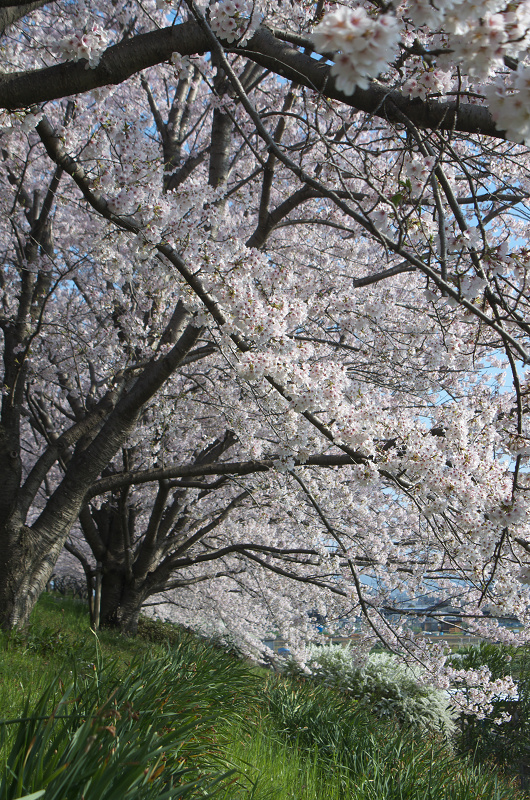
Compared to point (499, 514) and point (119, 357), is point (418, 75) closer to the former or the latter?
point (499, 514)

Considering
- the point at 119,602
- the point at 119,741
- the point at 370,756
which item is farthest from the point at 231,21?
the point at 119,602

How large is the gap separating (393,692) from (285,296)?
7.46 m

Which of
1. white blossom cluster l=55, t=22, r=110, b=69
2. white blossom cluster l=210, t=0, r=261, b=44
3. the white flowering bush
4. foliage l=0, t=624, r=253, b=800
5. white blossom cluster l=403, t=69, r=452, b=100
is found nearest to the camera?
foliage l=0, t=624, r=253, b=800

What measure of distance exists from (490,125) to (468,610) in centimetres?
796

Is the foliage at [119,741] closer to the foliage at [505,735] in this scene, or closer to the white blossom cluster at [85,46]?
the white blossom cluster at [85,46]

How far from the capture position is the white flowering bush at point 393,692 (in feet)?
27.0

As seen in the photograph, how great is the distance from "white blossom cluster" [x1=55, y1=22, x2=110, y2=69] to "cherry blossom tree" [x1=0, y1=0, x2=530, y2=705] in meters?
0.01

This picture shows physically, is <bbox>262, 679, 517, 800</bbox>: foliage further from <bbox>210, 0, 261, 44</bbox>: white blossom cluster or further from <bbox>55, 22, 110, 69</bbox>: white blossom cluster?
<bbox>55, 22, 110, 69</bbox>: white blossom cluster

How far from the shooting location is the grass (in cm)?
188

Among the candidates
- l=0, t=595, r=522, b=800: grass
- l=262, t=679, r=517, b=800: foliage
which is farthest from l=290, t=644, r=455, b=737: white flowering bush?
l=0, t=595, r=522, b=800: grass

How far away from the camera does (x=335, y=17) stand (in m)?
1.25

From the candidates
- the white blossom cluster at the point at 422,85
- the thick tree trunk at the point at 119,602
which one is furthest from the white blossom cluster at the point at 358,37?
the thick tree trunk at the point at 119,602

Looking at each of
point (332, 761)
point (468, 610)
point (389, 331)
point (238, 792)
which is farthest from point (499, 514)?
point (468, 610)

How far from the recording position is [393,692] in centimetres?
877
